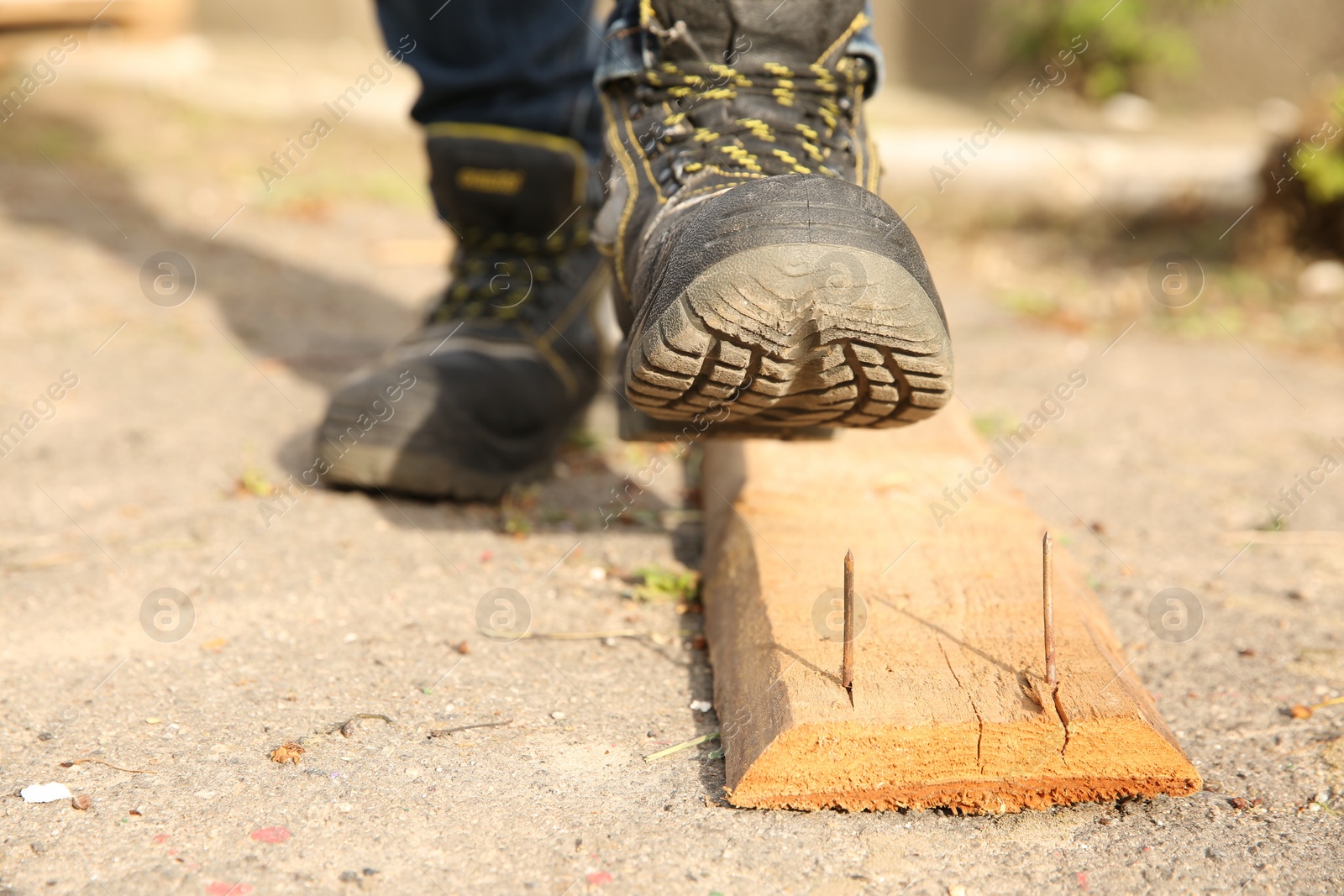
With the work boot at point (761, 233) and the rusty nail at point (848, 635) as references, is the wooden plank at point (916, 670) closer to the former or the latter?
the rusty nail at point (848, 635)

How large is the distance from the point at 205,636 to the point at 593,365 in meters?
0.96

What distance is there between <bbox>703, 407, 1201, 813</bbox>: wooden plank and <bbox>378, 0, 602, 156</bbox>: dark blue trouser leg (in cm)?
86

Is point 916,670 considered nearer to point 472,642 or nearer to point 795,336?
point 795,336

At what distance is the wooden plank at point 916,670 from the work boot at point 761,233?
23cm

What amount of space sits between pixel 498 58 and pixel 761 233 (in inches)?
43.3

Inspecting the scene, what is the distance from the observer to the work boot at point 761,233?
114 centimetres

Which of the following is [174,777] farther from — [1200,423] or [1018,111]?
[1018,111]

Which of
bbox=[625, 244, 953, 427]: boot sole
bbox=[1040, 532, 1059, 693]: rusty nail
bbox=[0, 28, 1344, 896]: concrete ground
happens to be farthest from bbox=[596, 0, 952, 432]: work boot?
bbox=[0, 28, 1344, 896]: concrete ground

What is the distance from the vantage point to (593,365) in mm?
2238

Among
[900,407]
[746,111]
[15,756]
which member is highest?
[746,111]

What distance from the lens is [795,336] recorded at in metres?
1.16

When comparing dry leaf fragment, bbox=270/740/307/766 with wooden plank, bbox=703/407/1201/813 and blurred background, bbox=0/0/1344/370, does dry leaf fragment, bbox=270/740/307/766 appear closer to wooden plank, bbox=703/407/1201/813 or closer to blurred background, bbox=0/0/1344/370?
wooden plank, bbox=703/407/1201/813

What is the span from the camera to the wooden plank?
116 cm

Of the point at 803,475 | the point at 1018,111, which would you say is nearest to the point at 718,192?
the point at 803,475
